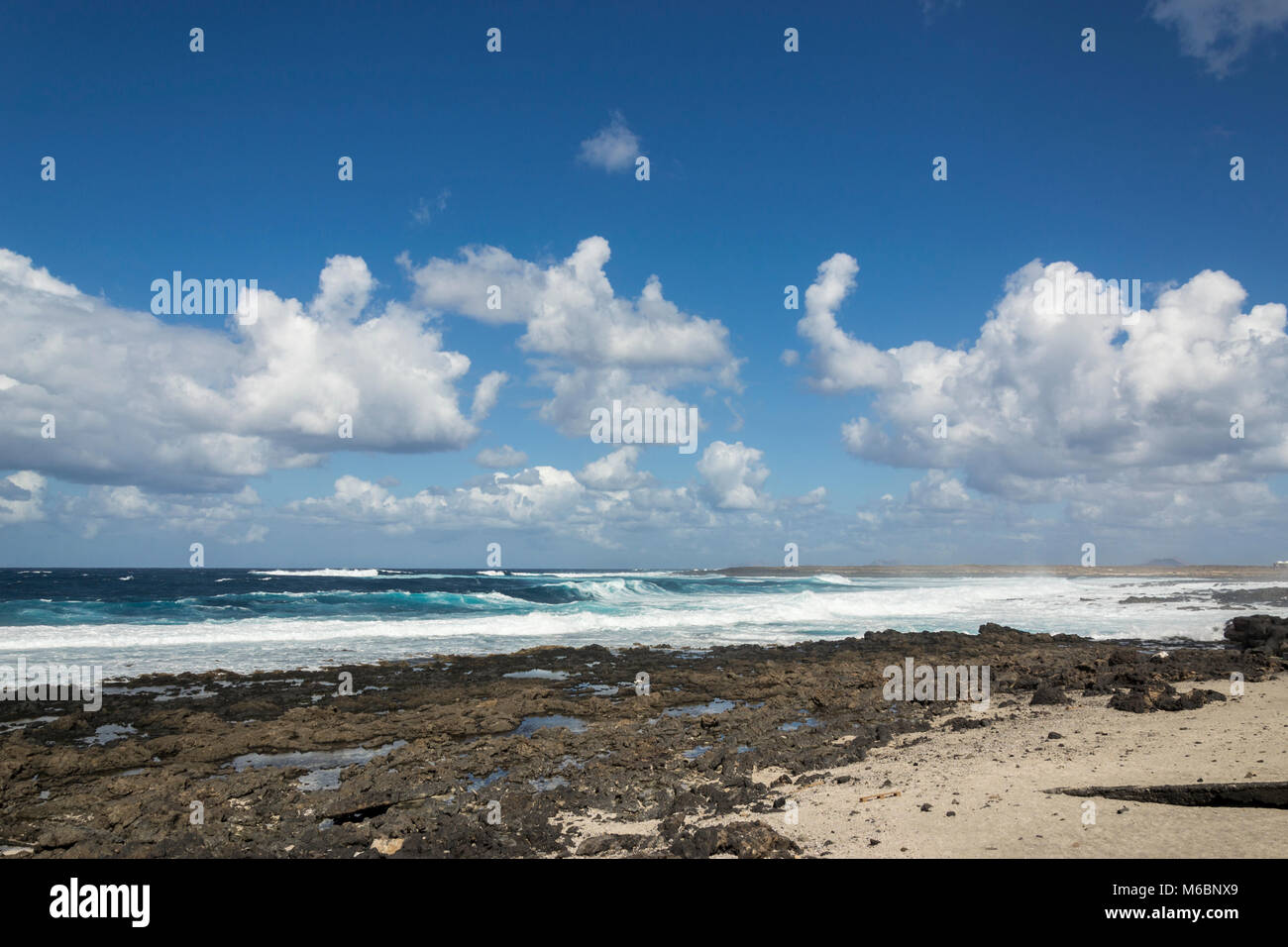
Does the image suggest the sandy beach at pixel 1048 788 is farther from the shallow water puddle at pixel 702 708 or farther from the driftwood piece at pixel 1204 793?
the shallow water puddle at pixel 702 708

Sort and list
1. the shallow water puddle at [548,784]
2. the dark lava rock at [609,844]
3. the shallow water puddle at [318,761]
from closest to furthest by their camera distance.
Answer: the dark lava rock at [609,844]
the shallow water puddle at [548,784]
the shallow water puddle at [318,761]

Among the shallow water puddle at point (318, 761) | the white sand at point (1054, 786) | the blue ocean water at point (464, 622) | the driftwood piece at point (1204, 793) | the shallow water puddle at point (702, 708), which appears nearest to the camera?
the white sand at point (1054, 786)

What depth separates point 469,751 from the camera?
10352mm

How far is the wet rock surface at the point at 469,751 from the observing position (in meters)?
7.05

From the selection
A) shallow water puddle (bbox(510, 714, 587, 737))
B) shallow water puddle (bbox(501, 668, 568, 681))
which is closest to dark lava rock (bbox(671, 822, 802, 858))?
shallow water puddle (bbox(510, 714, 587, 737))

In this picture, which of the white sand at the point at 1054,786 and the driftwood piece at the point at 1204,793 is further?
the driftwood piece at the point at 1204,793

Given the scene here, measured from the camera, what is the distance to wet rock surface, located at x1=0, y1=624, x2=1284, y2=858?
278 inches

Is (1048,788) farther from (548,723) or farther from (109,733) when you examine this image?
(109,733)
